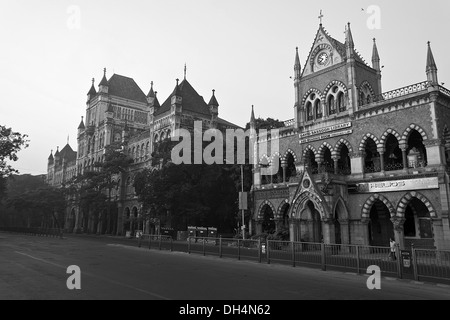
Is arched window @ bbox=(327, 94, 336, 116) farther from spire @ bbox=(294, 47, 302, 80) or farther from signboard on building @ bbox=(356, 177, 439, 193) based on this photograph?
signboard on building @ bbox=(356, 177, 439, 193)

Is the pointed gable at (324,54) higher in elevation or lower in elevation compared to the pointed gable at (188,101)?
lower

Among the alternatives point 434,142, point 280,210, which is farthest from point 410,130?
point 280,210

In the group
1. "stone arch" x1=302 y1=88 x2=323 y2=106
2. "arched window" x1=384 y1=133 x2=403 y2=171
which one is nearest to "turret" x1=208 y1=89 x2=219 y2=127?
"stone arch" x1=302 y1=88 x2=323 y2=106

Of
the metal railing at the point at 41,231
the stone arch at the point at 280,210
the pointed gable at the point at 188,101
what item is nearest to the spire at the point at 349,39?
the stone arch at the point at 280,210

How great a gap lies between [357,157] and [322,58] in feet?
32.3

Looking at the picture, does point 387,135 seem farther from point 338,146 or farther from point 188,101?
point 188,101

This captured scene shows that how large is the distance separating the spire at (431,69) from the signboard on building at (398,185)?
658cm

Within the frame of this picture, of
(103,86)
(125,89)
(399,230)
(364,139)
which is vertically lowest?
(399,230)

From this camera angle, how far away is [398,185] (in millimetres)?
24828

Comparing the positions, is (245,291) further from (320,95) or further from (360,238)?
(320,95)

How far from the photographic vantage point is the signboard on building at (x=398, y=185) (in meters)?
23.3

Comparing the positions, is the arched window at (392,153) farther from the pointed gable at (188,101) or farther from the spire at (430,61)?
the pointed gable at (188,101)

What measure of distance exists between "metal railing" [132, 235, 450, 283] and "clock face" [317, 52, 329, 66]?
708 inches
